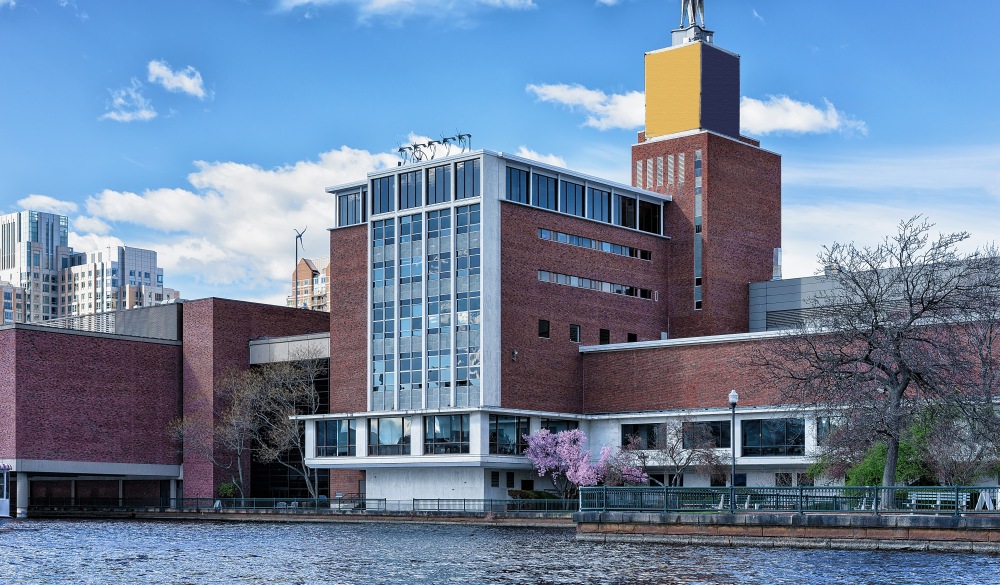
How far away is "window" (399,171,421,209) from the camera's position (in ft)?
325

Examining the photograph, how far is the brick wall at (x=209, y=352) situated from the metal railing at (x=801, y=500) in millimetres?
57135

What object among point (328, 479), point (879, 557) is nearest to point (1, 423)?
point (328, 479)

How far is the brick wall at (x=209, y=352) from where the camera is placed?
362ft

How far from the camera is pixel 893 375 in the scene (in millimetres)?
59250

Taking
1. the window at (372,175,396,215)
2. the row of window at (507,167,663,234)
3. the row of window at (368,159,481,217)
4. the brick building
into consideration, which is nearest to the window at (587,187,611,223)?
the row of window at (507,167,663,234)

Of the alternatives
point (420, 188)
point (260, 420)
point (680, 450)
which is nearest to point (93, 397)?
point (260, 420)

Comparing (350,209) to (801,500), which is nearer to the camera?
(801,500)

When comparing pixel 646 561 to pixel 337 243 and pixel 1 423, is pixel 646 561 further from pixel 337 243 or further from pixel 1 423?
pixel 1 423

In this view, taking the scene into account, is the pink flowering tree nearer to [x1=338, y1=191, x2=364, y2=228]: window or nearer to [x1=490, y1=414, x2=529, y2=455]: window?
[x1=490, y1=414, x2=529, y2=455]: window

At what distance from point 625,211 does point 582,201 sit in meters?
4.92

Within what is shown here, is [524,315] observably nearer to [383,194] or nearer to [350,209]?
[383,194]

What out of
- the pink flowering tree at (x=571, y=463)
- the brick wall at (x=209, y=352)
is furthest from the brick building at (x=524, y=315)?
the brick wall at (x=209, y=352)

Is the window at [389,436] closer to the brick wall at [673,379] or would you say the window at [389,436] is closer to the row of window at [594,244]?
the brick wall at [673,379]

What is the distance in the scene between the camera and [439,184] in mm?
97750
